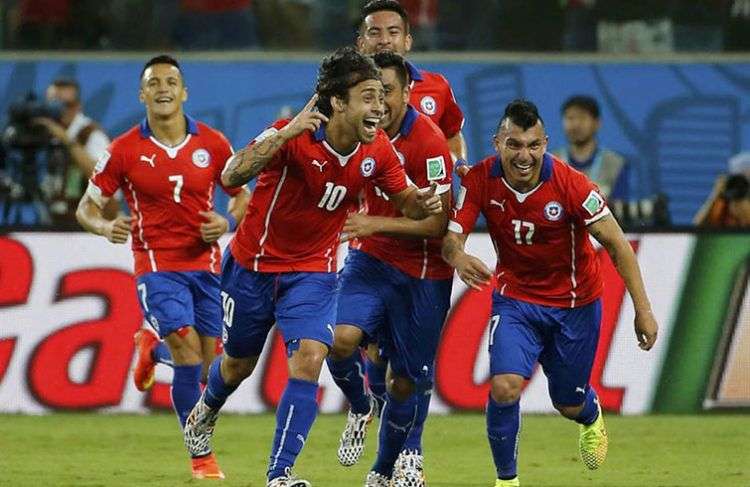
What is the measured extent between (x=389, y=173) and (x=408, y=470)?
1753 mm

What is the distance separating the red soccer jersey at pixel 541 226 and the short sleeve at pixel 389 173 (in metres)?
0.49

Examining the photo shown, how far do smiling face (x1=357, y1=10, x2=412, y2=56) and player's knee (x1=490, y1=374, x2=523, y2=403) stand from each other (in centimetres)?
208

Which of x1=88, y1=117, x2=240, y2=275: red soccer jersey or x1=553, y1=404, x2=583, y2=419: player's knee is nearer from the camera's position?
x1=553, y1=404, x2=583, y2=419: player's knee

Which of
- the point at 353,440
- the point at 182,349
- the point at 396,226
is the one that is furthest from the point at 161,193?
the point at 396,226

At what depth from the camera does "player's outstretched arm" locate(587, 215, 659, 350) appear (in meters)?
9.32

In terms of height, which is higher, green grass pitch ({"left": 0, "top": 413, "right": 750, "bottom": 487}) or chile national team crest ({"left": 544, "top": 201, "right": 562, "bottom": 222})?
chile national team crest ({"left": 544, "top": 201, "right": 562, "bottom": 222})

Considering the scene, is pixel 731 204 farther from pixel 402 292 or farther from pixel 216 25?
pixel 402 292

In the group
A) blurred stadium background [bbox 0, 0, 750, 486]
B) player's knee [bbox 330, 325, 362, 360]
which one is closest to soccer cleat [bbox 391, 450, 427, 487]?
player's knee [bbox 330, 325, 362, 360]

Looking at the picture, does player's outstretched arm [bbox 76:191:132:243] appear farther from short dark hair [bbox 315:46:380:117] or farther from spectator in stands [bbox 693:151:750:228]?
spectator in stands [bbox 693:151:750:228]

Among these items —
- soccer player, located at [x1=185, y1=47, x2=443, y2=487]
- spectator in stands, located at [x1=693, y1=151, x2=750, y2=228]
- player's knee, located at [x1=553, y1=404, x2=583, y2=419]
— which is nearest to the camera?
soccer player, located at [x1=185, y1=47, x2=443, y2=487]

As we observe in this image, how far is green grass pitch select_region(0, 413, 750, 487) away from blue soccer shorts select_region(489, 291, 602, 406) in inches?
28.7

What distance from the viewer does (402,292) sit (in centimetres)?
1002

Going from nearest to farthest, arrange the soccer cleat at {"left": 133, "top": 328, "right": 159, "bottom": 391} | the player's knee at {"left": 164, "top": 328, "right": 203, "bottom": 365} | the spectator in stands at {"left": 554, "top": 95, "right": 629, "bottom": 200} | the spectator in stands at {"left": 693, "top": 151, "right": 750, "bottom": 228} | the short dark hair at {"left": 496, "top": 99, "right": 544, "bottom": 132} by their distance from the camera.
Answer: the short dark hair at {"left": 496, "top": 99, "right": 544, "bottom": 132}
the player's knee at {"left": 164, "top": 328, "right": 203, "bottom": 365}
the soccer cleat at {"left": 133, "top": 328, "right": 159, "bottom": 391}
the spectator in stands at {"left": 693, "top": 151, "right": 750, "bottom": 228}
the spectator in stands at {"left": 554, "top": 95, "right": 629, "bottom": 200}

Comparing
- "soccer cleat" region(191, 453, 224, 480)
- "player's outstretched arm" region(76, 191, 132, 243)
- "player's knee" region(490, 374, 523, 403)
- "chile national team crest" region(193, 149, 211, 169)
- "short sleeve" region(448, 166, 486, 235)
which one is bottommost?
"soccer cleat" region(191, 453, 224, 480)
